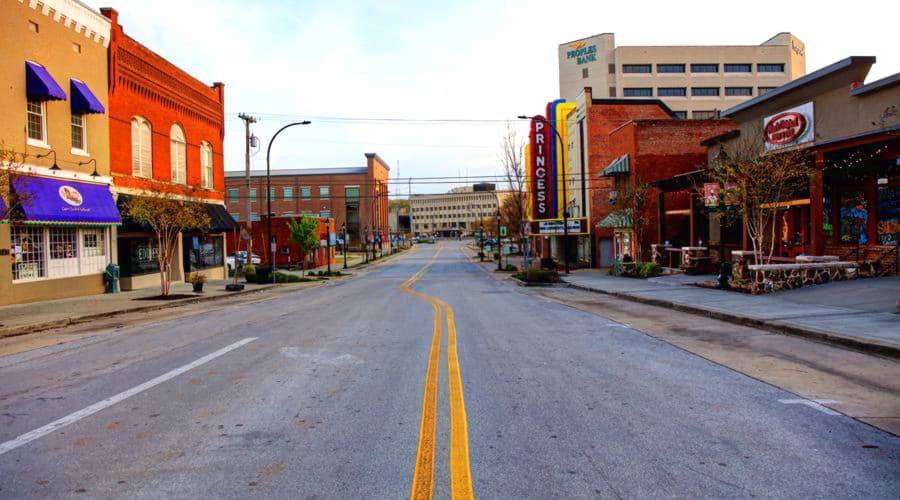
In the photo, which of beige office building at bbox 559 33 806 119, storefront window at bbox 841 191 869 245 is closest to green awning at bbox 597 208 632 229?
storefront window at bbox 841 191 869 245

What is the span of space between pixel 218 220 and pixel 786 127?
27.4 m

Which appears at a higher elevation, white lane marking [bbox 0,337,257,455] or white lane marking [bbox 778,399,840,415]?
white lane marking [bbox 0,337,257,455]

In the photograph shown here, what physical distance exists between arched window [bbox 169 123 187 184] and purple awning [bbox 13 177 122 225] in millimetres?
6629

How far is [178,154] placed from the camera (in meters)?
31.5

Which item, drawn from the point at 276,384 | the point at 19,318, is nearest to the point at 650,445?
the point at 276,384

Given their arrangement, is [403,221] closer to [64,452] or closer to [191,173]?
[191,173]

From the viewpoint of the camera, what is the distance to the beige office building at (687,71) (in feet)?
232

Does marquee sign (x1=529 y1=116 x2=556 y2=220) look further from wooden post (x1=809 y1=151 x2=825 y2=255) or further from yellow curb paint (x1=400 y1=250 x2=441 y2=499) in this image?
yellow curb paint (x1=400 y1=250 x2=441 y2=499)

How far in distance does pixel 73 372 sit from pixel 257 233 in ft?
185

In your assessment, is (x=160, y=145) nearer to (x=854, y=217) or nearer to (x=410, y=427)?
(x=410, y=427)

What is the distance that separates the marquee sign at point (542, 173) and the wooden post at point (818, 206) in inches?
1218

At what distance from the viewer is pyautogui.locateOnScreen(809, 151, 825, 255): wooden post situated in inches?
→ 754

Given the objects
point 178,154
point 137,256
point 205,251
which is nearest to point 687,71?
point 205,251

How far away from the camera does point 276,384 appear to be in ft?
23.2
